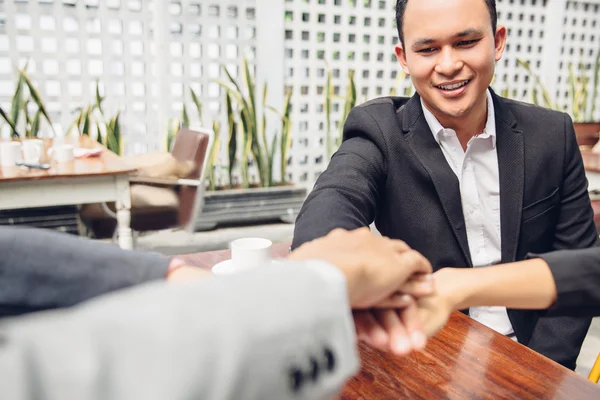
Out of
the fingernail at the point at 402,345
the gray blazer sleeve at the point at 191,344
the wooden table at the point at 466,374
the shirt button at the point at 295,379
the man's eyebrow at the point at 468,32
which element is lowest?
the wooden table at the point at 466,374

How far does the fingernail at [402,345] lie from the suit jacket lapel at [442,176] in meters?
0.65

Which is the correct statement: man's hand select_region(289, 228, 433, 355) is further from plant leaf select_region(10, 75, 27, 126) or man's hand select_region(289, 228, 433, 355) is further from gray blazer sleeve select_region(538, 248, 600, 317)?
plant leaf select_region(10, 75, 27, 126)

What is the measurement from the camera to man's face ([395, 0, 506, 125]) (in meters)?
1.31

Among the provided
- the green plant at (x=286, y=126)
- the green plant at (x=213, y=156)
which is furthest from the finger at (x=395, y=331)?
the green plant at (x=286, y=126)

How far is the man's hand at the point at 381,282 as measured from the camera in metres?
0.70

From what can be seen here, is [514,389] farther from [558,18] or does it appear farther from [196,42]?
[558,18]

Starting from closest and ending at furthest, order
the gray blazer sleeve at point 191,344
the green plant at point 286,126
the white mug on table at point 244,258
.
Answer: the gray blazer sleeve at point 191,344 → the white mug on table at point 244,258 → the green plant at point 286,126

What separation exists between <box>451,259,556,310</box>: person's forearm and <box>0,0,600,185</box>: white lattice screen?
3.80 metres

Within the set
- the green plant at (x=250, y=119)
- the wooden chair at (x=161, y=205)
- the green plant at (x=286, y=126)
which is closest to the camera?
the wooden chair at (x=161, y=205)

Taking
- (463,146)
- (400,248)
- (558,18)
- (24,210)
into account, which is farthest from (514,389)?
(558,18)

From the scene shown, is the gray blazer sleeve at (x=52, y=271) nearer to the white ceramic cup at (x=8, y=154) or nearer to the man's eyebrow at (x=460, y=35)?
the man's eyebrow at (x=460, y=35)

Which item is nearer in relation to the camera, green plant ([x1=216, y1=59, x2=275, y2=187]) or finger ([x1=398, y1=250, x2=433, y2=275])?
finger ([x1=398, y1=250, x2=433, y2=275])

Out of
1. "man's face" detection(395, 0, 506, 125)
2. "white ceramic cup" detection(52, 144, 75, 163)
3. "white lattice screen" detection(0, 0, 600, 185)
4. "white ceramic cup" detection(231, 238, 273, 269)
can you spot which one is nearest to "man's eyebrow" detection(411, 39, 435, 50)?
"man's face" detection(395, 0, 506, 125)

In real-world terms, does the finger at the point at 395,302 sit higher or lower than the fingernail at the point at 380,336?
higher
